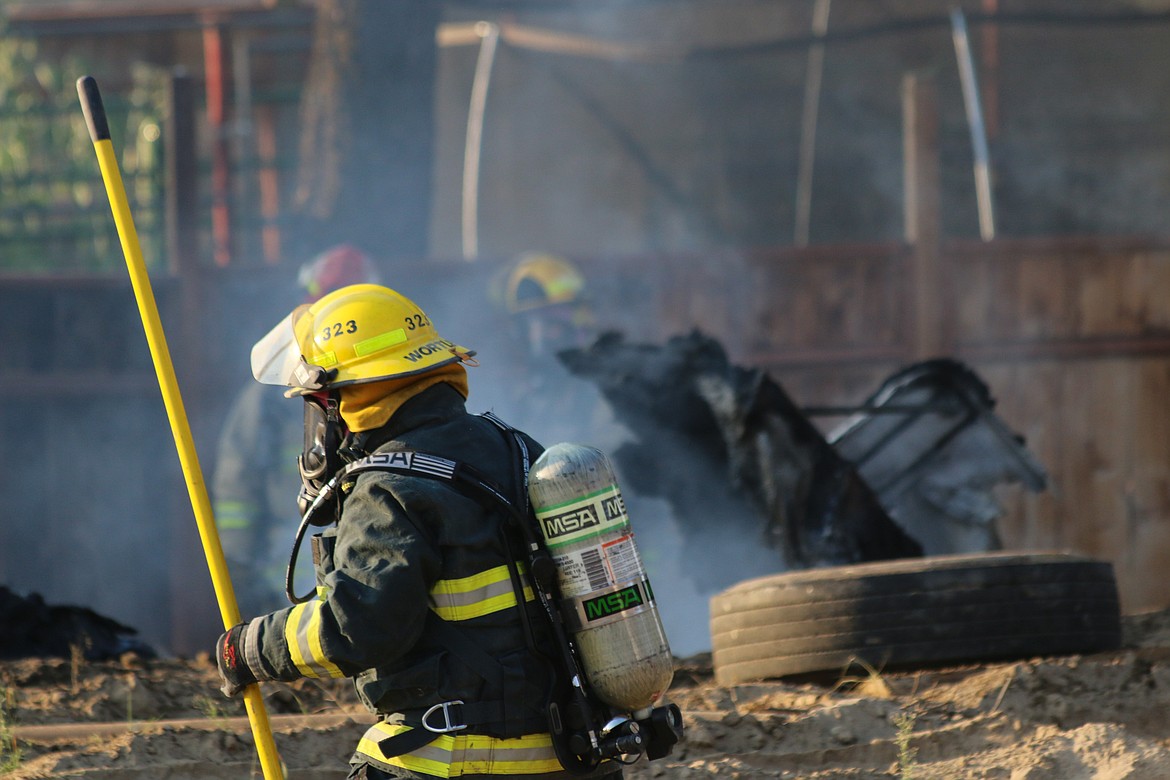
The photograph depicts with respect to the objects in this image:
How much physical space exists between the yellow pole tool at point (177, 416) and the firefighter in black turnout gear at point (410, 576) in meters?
0.34

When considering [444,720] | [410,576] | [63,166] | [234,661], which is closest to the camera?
[410,576]

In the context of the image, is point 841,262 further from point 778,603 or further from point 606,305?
point 778,603

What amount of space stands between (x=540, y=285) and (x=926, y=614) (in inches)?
136

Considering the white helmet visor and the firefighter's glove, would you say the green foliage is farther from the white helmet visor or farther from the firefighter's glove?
the firefighter's glove

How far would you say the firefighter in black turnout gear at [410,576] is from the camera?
10.5 feet

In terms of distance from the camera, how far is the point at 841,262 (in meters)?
9.09

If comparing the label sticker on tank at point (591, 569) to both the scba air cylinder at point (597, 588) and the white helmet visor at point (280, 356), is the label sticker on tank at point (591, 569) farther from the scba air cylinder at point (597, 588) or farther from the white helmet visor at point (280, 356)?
the white helmet visor at point (280, 356)

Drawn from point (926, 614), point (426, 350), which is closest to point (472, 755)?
point (426, 350)

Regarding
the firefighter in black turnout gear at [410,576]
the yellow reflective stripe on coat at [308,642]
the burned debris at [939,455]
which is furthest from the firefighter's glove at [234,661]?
the burned debris at [939,455]

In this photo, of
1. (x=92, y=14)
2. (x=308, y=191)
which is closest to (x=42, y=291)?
(x=308, y=191)

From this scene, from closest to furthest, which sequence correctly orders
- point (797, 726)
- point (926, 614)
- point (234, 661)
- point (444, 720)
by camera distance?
point (444, 720)
point (234, 661)
point (797, 726)
point (926, 614)

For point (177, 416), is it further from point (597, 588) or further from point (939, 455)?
point (939, 455)

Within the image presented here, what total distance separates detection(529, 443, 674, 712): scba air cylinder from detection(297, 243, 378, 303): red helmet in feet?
15.1

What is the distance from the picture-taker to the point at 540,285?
813cm
